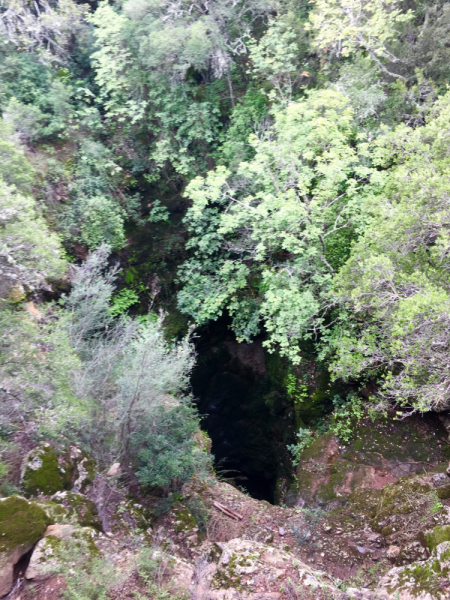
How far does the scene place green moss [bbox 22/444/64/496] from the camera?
4.96 m

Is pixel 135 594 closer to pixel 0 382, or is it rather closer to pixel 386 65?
pixel 0 382

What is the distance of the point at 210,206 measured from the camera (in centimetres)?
1126

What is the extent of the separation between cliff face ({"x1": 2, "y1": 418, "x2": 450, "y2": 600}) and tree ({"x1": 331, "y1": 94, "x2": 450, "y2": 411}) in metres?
1.46

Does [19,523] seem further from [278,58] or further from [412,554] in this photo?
[278,58]

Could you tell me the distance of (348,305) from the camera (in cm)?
688

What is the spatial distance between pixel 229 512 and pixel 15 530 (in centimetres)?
456

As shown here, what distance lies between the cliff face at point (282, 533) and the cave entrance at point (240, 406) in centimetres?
307

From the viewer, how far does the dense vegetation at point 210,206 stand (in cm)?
596

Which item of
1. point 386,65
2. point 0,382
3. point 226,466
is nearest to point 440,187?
point 386,65

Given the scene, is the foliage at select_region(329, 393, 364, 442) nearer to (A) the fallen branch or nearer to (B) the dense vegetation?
(B) the dense vegetation

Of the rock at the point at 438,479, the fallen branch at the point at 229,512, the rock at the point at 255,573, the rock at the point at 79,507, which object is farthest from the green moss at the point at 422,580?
the fallen branch at the point at 229,512

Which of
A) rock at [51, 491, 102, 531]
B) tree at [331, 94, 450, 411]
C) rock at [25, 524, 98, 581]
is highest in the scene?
tree at [331, 94, 450, 411]

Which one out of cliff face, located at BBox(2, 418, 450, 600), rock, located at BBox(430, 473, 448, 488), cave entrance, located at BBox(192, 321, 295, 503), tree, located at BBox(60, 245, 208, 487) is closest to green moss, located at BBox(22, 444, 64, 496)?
cliff face, located at BBox(2, 418, 450, 600)

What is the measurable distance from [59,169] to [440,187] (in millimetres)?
9410
